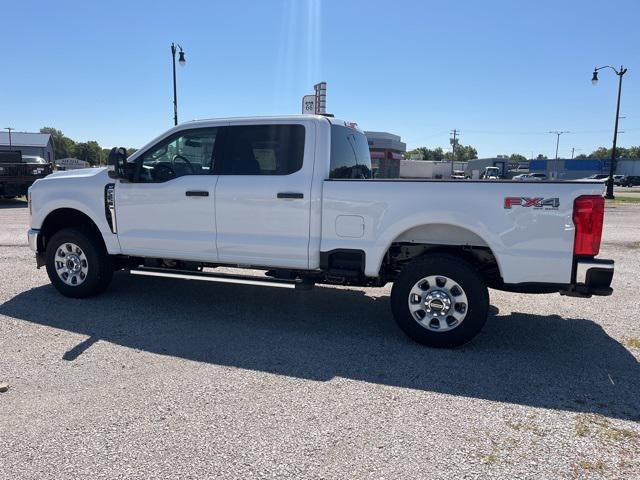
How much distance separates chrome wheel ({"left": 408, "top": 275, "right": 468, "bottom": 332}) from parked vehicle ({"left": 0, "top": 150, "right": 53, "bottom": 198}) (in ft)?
57.6

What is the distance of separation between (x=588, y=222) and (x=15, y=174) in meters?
19.2

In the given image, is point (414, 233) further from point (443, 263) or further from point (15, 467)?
point (15, 467)

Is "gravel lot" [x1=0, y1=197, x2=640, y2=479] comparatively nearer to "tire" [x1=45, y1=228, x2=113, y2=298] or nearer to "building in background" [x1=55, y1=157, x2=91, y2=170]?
"tire" [x1=45, y1=228, x2=113, y2=298]

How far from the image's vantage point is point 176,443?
2.99 metres

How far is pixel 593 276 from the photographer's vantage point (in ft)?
13.8

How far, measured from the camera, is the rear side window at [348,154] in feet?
17.2

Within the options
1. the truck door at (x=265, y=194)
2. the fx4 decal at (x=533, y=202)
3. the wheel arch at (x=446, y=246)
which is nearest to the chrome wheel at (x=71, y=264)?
the truck door at (x=265, y=194)

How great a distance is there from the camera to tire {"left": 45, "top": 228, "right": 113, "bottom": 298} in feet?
19.2

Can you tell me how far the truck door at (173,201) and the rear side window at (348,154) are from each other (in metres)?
1.29

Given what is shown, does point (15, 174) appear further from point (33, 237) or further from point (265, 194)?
point (265, 194)

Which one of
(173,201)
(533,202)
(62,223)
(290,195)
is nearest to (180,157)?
(173,201)

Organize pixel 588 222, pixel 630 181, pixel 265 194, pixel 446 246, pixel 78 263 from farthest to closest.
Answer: pixel 630 181
pixel 78 263
pixel 265 194
pixel 446 246
pixel 588 222

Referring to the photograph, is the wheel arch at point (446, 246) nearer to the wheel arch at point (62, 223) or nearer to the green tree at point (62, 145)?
the wheel arch at point (62, 223)

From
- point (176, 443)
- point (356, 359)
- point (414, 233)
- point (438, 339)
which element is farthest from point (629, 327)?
point (176, 443)
